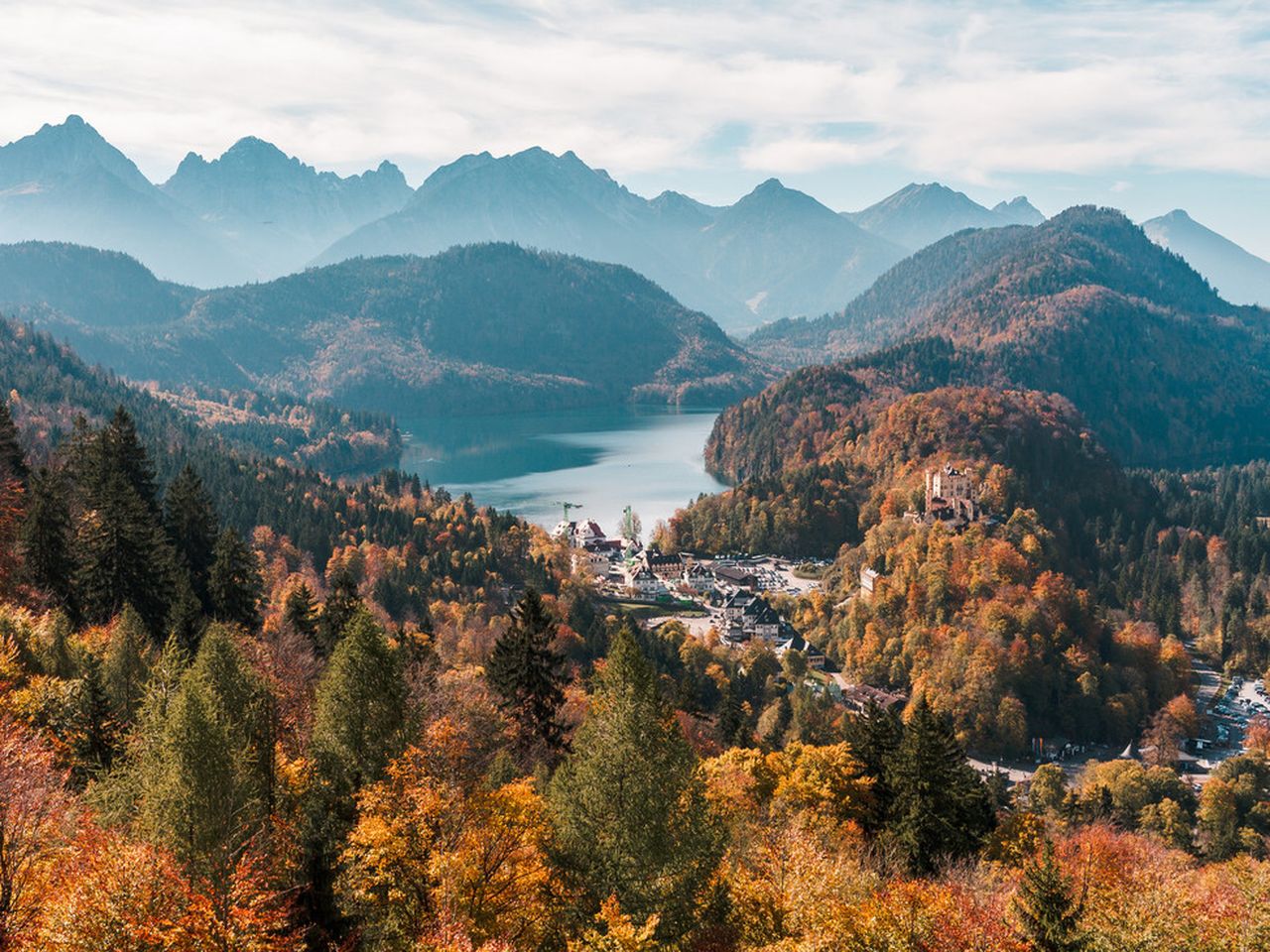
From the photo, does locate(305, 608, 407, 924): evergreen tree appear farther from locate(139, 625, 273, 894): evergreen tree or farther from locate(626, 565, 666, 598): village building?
locate(626, 565, 666, 598): village building

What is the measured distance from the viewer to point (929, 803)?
3256cm

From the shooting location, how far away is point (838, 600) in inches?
4136

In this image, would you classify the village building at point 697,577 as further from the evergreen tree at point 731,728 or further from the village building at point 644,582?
the evergreen tree at point 731,728

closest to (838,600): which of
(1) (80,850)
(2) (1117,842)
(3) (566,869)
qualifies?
(2) (1117,842)

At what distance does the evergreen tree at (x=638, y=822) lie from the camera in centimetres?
2036

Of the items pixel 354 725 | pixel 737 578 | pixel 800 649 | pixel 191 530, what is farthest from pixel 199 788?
pixel 737 578

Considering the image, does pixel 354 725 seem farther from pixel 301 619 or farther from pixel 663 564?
pixel 663 564

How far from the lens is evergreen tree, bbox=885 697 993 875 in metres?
32.4

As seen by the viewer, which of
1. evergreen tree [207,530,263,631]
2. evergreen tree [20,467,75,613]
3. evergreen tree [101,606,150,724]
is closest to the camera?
evergreen tree [101,606,150,724]

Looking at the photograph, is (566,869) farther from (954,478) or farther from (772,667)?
(954,478)

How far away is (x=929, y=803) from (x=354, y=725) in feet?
66.0

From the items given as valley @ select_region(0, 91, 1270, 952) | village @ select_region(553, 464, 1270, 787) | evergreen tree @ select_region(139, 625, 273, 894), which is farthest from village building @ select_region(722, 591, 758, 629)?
evergreen tree @ select_region(139, 625, 273, 894)

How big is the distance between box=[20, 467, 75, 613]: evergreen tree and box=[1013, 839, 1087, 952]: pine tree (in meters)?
37.1

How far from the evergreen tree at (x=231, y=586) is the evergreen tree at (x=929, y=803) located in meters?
27.0
